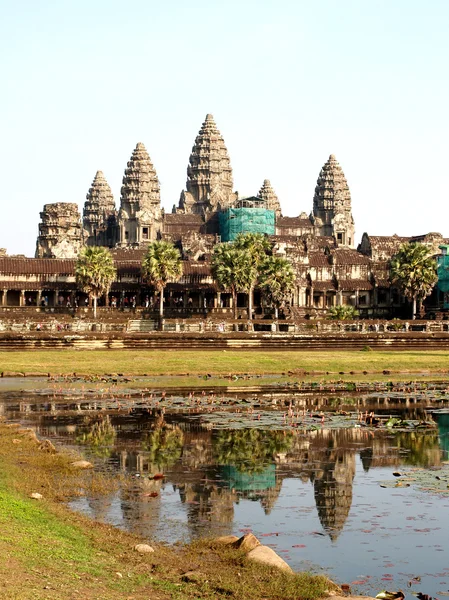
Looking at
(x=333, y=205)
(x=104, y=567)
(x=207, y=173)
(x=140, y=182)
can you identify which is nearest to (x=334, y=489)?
(x=104, y=567)

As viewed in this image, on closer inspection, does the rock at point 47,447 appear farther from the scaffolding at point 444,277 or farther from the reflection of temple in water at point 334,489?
the scaffolding at point 444,277

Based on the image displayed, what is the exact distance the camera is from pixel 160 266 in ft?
343

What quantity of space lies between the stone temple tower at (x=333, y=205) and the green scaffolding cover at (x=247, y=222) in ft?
57.2

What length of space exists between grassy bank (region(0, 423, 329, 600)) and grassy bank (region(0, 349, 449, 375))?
1414 inches

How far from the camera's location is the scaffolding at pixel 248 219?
510 feet

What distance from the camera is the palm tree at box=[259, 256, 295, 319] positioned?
102 meters

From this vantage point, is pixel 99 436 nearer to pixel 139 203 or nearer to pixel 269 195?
pixel 139 203

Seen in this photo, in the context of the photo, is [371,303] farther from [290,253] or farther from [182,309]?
[182,309]

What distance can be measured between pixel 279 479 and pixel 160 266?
82304 millimetres

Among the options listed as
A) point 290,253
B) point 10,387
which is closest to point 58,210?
point 290,253

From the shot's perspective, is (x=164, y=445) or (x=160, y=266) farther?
(x=160, y=266)

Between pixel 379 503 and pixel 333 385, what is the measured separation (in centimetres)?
2762

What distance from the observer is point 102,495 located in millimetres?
20672

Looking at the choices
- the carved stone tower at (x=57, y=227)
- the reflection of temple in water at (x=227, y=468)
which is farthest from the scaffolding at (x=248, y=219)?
the reflection of temple in water at (x=227, y=468)
